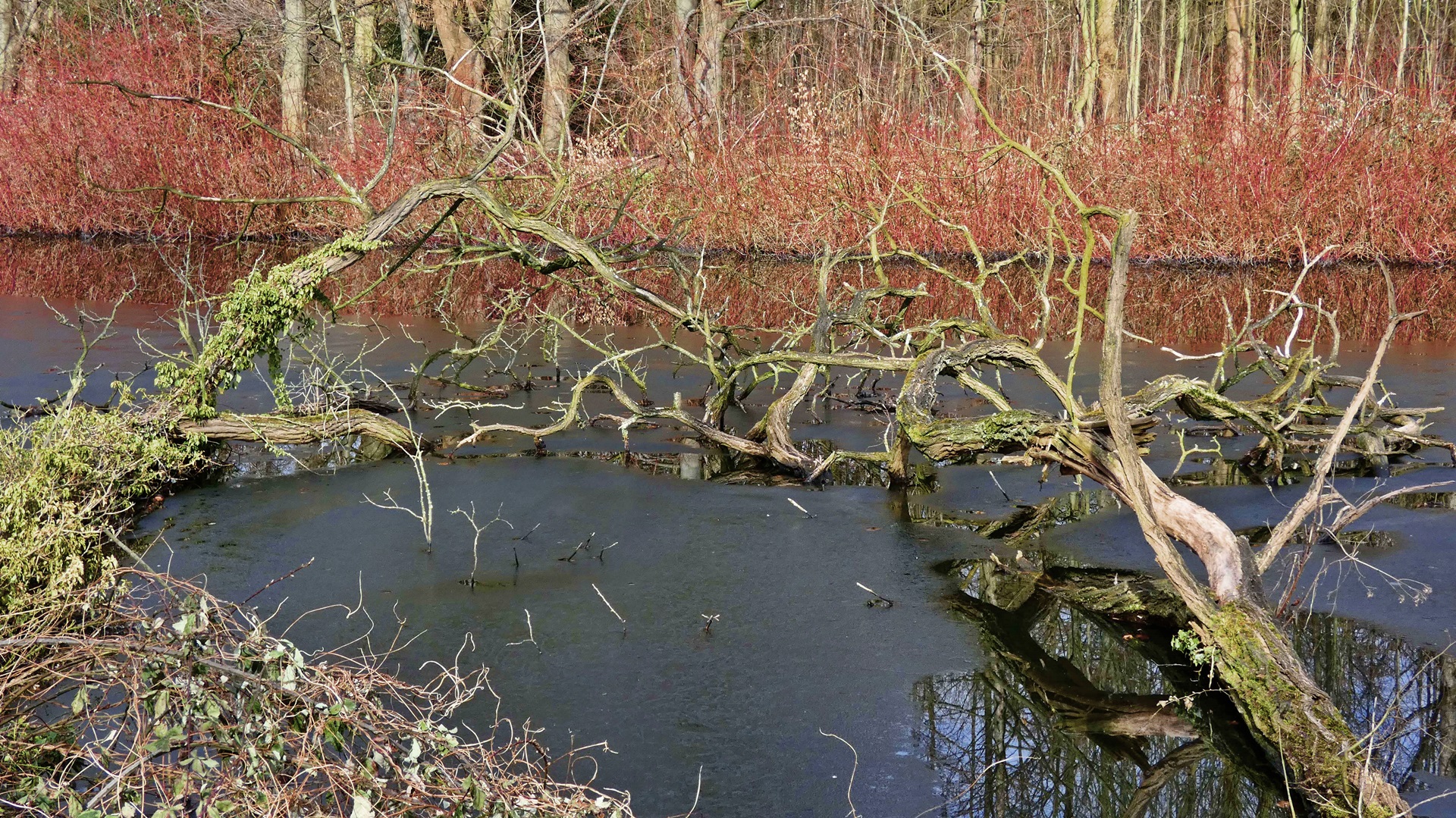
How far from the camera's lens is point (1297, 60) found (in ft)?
57.7

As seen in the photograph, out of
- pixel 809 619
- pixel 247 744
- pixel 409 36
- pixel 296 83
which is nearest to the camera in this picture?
pixel 247 744

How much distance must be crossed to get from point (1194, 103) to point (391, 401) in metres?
12.0

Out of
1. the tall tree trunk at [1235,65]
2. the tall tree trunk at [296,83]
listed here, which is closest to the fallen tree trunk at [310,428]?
the tall tree trunk at [1235,65]

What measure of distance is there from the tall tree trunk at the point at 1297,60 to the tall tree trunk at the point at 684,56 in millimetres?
7729

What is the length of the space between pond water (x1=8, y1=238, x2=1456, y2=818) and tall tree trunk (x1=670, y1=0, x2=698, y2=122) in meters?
11.7

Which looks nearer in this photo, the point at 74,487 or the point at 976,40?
the point at 74,487

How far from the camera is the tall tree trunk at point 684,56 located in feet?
58.5

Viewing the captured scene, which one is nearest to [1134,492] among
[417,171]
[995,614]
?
[995,614]

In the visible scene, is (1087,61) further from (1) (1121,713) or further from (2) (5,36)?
(2) (5,36)

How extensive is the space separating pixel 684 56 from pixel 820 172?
14.6 feet

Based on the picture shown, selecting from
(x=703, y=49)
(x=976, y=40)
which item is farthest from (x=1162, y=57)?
(x=703, y=49)

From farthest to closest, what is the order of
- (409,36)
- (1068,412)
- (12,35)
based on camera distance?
(12,35), (409,36), (1068,412)

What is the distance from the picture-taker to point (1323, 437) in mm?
6434

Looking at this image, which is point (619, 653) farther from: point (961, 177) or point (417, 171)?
point (417, 171)
